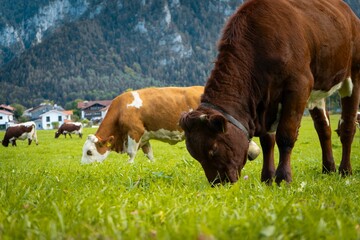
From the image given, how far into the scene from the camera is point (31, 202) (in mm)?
2762

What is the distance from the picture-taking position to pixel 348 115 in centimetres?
627

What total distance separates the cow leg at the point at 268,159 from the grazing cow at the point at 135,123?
262 inches

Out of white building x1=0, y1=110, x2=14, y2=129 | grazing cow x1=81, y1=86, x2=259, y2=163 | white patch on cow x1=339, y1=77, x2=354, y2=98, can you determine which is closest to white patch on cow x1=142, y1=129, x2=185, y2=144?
grazing cow x1=81, y1=86, x2=259, y2=163

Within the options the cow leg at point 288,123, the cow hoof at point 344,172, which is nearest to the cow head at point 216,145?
the cow leg at point 288,123

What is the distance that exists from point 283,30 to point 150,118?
8.00 m

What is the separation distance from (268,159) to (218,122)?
135 centimetres

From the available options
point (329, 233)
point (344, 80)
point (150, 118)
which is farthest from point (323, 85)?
point (150, 118)

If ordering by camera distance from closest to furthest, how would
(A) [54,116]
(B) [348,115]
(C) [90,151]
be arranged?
(B) [348,115] → (C) [90,151] → (A) [54,116]

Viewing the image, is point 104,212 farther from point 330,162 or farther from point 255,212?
point 330,162

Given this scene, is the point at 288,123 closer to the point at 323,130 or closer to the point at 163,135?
the point at 323,130

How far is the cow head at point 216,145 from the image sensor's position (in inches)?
169

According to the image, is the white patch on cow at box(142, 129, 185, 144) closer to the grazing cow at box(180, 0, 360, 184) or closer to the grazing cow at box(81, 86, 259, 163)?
the grazing cow at box(81, 86, 259, 163)

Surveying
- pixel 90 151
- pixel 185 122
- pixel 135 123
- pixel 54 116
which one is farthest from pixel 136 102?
pixel 54 116

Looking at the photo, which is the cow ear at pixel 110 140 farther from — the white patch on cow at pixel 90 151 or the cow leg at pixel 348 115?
the cow leg at pixel 348 115
